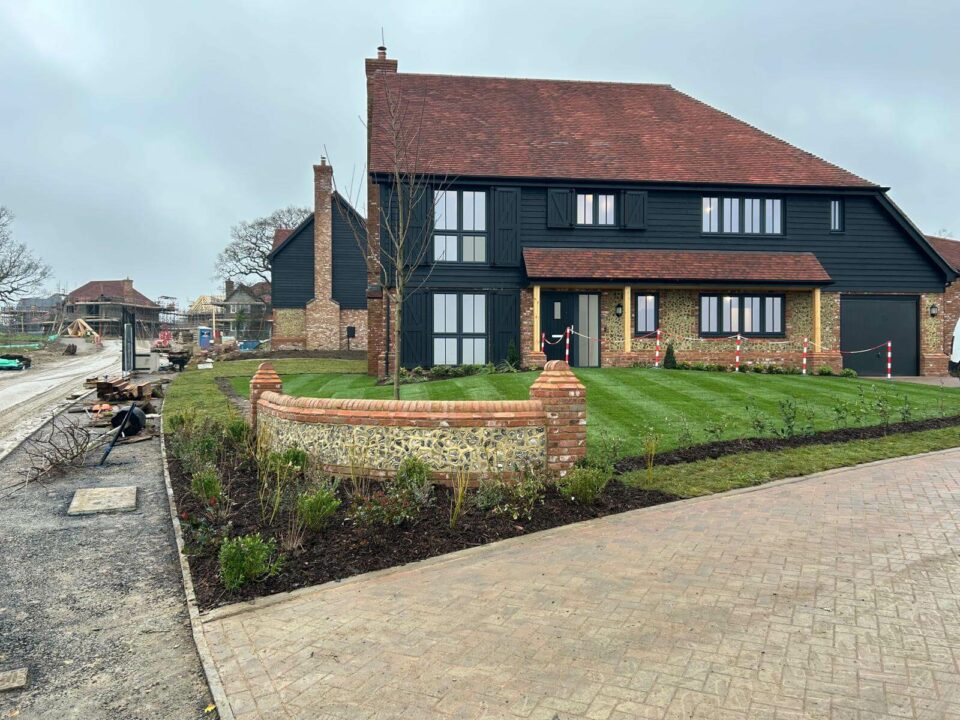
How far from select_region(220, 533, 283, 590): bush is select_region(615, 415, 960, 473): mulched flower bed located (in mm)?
4849

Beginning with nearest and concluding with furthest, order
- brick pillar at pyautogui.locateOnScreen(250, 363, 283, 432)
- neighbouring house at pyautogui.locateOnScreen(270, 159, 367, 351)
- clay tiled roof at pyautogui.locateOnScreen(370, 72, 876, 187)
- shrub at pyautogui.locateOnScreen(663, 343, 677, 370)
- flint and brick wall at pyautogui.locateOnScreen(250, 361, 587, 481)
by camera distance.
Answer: flint and brick wall at pyautogui.locateOnScreen(250, 361, 587, 481) → brick pillar at pyautogui.locateOnScreen(250, 363, 283, 432) → shrub at pyautogui.locateOnScreen(663, 343, 677, 370) → clay tiled roof at pyautogui.locateOnScreen(370, 72, 876, 187) → neighbouring house at pyautogui.locateOnScreen(270, 159, 367, 351)

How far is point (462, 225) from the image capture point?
795 inches

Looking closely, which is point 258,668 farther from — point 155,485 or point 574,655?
point 155,485

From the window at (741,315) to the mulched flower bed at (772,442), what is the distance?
8.97 meters

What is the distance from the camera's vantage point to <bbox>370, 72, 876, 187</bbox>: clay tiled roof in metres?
20.4

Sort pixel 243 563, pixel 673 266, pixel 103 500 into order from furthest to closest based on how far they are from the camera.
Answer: pixel 673 266
pixel 103 500
pixel 243 563

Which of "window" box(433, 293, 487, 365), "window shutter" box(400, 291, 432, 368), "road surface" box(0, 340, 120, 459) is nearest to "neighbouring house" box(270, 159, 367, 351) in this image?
"road surface" box(0, 340, 120, 459)

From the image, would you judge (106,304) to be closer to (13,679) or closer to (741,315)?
(741,315)

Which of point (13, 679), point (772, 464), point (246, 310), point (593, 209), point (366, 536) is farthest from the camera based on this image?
point (246, 310)

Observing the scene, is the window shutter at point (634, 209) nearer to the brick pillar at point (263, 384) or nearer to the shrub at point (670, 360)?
the shrub at point (670, 360)

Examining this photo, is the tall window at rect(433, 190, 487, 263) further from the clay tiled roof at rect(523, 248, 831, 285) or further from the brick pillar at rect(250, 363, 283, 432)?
the brick pillar at rect(250, 363, 283, 432)

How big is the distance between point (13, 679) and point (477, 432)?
457 centimetres

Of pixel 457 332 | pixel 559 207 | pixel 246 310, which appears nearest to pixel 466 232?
pixel 559 207

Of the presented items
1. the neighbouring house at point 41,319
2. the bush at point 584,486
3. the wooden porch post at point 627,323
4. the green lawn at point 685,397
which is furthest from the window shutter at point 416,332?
the neighbouring house at point 41,319
